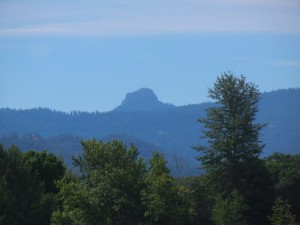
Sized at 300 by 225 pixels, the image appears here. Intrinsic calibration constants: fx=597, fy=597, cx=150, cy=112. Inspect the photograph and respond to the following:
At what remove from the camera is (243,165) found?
4066 cm

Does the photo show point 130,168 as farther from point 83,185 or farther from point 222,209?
point 222,209

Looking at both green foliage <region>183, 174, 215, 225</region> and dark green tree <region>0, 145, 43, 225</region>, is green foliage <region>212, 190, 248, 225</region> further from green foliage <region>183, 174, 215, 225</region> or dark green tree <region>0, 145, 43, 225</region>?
dark green tree <region>0, 145, 43, 225</region>

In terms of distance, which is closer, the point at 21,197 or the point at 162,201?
the point at 162,201

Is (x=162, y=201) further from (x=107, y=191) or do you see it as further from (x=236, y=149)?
(x=236, y=149)

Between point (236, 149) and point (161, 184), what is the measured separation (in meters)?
12.7

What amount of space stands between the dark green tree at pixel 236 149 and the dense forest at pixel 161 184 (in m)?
0.07

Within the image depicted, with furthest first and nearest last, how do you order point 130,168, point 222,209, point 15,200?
point 15,200, point 222,209, point 130,168

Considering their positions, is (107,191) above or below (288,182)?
below

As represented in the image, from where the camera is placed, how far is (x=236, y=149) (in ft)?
133

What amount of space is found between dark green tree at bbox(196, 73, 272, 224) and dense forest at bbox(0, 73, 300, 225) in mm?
68

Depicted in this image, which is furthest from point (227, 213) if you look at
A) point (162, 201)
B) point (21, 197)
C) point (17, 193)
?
point (17, 193)

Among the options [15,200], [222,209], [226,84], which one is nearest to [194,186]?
[226,84]

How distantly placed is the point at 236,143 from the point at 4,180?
1541 cm

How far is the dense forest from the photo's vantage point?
30094 mm
